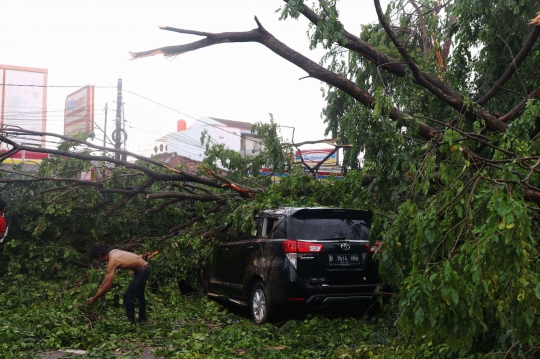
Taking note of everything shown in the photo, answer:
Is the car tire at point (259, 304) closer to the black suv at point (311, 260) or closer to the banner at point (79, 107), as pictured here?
the black suv at point (311, 260)

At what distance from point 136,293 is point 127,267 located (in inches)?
15.1

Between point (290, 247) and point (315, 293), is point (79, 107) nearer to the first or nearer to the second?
point (290, 247)

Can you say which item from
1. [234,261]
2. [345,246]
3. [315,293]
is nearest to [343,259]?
[345,246]

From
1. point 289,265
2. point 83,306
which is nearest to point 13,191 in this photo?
point 83,306

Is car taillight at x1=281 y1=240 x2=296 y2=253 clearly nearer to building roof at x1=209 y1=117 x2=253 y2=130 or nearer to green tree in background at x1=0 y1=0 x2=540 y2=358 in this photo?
green tree in background at x1=0 y1=0 x2=540 y2=358

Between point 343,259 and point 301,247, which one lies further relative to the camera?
point 343,259

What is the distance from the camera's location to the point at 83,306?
8.78 m

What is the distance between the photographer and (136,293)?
8.57 m

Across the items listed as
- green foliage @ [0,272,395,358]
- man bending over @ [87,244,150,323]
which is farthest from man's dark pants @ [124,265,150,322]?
green foliage @ [0,272,395,358]

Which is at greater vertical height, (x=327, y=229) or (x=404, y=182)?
(x=404, y=182)

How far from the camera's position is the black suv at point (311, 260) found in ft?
26.7

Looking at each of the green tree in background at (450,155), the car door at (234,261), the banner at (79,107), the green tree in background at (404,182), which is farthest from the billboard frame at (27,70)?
the car door at (234,261)

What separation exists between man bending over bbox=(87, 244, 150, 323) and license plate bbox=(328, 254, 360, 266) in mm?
2624

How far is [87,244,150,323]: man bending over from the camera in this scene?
8.18 meters
